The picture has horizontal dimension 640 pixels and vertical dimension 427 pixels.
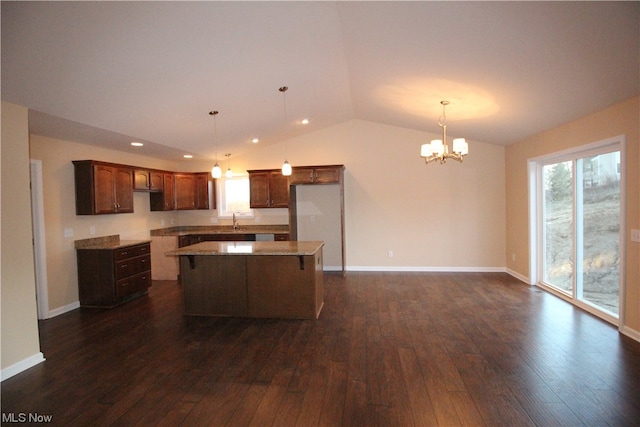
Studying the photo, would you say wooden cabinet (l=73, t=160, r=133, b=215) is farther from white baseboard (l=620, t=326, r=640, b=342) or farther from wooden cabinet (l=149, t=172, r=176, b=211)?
white baseboard (l=620, t=326, r=640, b=342)

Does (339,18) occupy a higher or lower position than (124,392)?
higher

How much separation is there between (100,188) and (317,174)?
3482mm

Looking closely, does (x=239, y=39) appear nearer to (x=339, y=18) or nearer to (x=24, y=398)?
(x=339, y=18)

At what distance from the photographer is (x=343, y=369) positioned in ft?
9.16

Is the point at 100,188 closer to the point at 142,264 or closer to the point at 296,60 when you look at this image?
the point at 142,264

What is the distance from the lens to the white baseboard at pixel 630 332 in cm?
322

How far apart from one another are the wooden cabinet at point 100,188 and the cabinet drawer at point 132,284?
1053 millimetres

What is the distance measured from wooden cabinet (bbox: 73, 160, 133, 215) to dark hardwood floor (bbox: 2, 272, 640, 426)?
4.93ft

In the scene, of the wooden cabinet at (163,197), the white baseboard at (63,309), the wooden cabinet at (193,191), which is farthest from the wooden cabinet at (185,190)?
the white baseboard at (63,309)

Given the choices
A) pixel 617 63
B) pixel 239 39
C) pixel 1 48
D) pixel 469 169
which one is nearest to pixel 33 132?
pixel 1 48

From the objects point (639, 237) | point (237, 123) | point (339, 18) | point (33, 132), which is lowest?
point (639, 237)

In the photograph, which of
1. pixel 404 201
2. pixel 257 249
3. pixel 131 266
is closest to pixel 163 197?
pixel 131 266

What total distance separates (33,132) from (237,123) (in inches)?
98.4

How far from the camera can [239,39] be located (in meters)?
2.87
